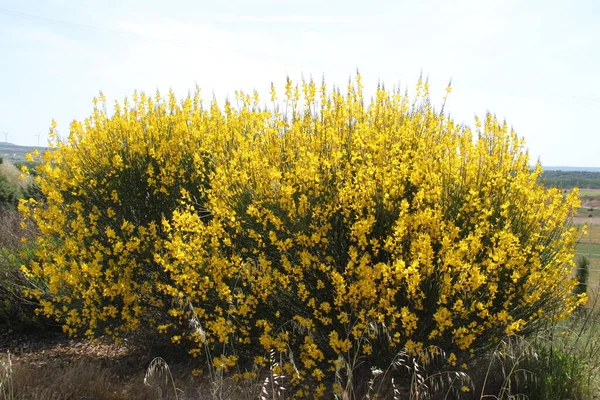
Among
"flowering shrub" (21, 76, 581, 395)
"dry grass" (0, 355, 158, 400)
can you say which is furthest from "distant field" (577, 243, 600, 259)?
"dry grass" (0, 355, 158, 400)

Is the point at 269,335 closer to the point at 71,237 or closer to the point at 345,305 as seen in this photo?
the point at 345,305

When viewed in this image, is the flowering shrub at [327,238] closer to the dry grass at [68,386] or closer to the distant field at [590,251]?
the dry grass at [68,386]

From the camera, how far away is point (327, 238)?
160 inches

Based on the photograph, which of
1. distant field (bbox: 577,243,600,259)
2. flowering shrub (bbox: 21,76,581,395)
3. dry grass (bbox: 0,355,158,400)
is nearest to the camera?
flowering shrub (bbox: 21,76,581,395)

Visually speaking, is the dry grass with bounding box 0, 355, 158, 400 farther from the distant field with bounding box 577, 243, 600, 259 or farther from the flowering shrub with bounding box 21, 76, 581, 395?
the distant field with bounding box 577, 243, 600, 259

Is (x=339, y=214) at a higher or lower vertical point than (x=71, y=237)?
higher

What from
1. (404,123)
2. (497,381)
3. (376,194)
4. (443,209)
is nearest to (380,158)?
(376,194)

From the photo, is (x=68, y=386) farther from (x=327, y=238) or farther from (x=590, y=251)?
(x=590, y=251)

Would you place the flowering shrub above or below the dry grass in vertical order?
above

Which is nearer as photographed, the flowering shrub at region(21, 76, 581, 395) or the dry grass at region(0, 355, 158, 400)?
the flowering shrub at region(21, 76, 581, 395)

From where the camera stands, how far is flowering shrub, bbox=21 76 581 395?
146 inches

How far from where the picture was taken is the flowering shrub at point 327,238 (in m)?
3.72

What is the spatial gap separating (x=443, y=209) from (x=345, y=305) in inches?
39.8

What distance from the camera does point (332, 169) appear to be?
4219mm
